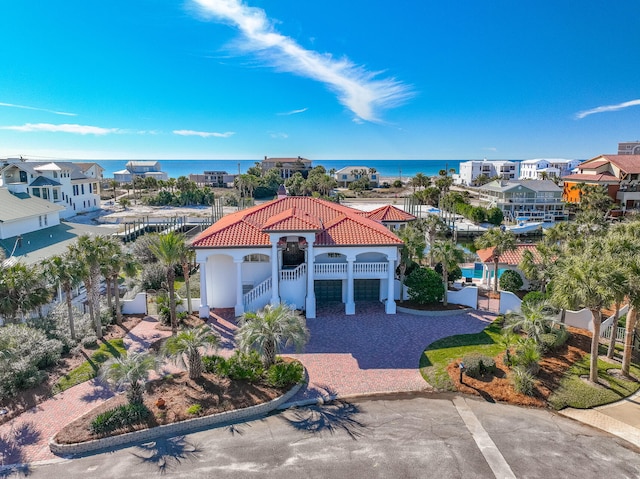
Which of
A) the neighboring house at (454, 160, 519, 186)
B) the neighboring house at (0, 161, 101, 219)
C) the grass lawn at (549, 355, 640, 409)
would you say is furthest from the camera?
the neighboring house at (454, 160, 519, 186)

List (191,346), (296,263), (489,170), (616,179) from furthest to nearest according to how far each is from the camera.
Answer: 1. (489,170)
2. (616,179)
3. (296,263)
4. (191,346)

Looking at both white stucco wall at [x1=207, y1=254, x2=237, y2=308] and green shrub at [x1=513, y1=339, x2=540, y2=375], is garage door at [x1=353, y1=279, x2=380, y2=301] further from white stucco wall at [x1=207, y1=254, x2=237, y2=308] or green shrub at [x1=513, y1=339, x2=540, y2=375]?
green shrub at [x1=513, y1=339, x2=540, y2=375]

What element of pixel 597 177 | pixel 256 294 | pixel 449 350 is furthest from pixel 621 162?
pixel 256 294

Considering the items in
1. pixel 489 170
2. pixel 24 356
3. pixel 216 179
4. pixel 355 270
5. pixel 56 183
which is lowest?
pixel 24 356

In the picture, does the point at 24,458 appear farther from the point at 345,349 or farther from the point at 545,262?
the point at 545,262

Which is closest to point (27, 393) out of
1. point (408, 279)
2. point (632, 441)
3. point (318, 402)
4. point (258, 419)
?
point (258, 419)

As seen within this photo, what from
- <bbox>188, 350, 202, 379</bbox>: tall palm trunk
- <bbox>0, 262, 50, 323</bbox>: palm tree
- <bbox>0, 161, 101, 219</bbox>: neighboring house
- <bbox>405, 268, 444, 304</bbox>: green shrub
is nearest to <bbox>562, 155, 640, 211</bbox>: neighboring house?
<bbox>405, 268, 444, 304</bbox>: green shrub

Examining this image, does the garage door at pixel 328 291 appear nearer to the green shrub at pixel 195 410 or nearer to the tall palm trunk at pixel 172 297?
the tall palm trunk at pixel 172 297

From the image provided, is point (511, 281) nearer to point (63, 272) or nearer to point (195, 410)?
point (195, 410)
